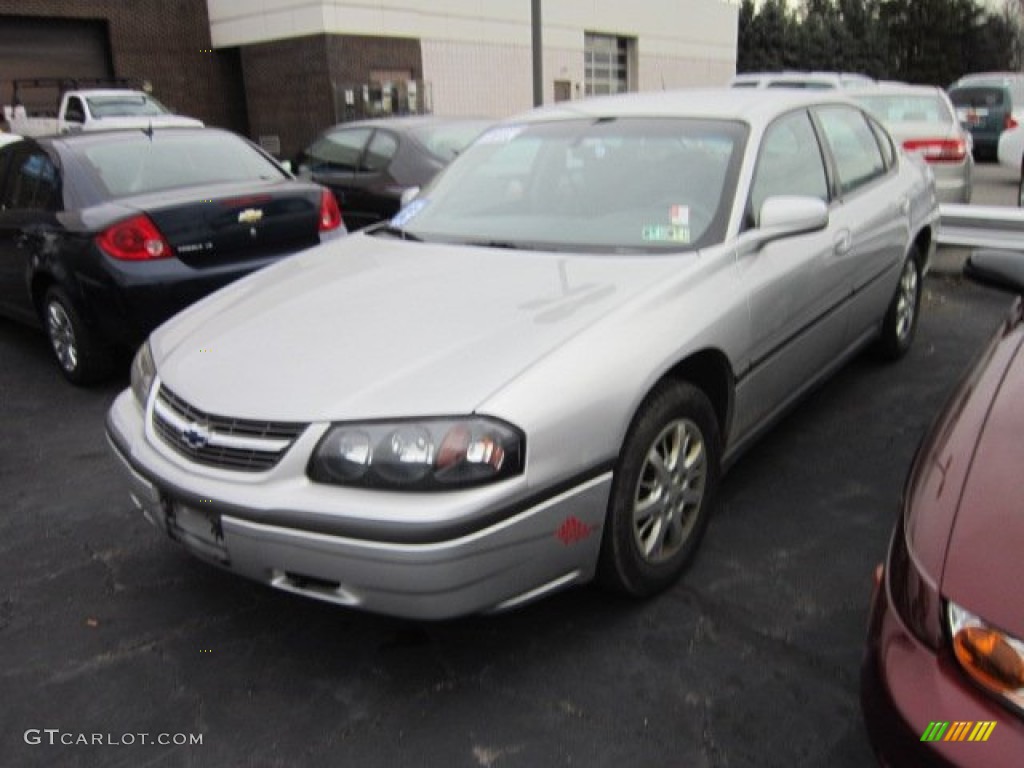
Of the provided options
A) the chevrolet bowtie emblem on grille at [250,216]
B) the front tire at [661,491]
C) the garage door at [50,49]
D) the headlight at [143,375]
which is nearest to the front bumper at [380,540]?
the front tire at [661,491]

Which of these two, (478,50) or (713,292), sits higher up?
(478,50)

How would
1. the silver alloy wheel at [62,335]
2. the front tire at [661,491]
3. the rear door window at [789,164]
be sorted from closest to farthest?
the front tire at [661,491] < the rear door window at [789,164] < the silver alloy wheel at [62,335]

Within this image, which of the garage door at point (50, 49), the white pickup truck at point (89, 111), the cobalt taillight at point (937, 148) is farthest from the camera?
the garage door at point (50, 49)

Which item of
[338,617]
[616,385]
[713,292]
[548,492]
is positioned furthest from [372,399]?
[713,292]

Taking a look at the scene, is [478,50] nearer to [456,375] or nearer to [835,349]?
[835,349]

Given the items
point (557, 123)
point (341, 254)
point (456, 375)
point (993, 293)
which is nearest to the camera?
point (456, 375)

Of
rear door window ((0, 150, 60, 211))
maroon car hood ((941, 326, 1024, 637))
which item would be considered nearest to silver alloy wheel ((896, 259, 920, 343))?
maroon car hood ((941, 326, 1024, 637))

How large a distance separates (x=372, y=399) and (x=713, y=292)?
1.24m

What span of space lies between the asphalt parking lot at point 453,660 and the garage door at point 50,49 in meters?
20.6

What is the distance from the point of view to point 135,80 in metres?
21.6

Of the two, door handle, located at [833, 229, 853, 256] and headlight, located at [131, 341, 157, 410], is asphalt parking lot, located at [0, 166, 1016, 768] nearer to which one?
headlight, located at [131, 341, 157, 410]

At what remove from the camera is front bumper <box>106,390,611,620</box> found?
7.13 feet

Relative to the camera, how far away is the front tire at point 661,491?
2551 mm

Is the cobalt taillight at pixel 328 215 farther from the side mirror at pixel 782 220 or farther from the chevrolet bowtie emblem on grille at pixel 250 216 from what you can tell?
the side mirror at pixel 782 220
